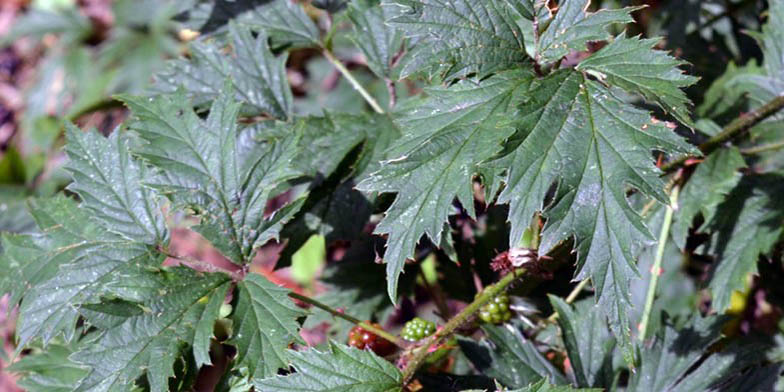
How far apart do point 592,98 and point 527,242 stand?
47 centimetres

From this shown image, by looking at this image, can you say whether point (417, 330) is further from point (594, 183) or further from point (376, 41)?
point (376, 41)

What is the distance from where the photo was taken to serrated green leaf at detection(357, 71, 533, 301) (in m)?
1.30

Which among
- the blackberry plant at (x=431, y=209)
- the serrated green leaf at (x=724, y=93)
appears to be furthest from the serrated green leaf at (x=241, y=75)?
the serrated green leaf at (x=724, y=93)

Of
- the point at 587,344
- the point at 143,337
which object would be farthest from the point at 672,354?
the point at 143,337

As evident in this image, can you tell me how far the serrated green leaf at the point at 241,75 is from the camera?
6.15 feet

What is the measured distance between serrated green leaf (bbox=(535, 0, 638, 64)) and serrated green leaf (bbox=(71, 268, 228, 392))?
2.68 ft

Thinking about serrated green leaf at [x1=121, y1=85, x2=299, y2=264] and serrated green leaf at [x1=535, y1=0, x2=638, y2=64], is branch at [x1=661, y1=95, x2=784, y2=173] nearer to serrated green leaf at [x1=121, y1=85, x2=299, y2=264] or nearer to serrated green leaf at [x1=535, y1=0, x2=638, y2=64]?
serrated green leaf at [x1=535, y1=0, x2=638, y2=64]

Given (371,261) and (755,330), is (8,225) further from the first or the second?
(755,330)

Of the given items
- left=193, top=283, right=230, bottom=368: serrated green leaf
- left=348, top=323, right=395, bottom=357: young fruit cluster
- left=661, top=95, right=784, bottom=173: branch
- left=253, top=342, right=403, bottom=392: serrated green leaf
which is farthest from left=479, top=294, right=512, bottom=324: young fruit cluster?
left=193, top=283, right=230, bottom=368: serrated green leaf

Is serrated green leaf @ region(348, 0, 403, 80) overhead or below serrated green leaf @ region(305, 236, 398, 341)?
overhead

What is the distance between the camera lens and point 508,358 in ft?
5.20

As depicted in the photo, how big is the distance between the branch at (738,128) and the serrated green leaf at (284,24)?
96 cm

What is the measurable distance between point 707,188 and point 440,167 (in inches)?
29.6

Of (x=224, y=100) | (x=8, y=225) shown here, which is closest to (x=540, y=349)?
(x=224, y=100)
